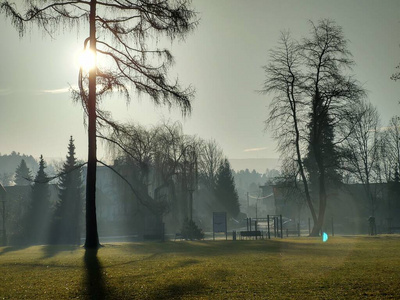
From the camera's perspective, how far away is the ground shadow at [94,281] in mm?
9751

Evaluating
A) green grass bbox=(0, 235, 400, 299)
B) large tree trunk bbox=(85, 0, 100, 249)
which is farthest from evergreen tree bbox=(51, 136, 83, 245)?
green grass bbox=(0, 235, 400, 299)

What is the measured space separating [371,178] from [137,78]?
52683 millimetres

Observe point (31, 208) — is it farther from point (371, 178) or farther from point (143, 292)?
point (143, 292)

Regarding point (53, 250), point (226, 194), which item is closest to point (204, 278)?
point (53, 250)

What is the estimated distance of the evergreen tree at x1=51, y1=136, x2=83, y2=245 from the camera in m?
59.4

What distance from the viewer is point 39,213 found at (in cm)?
6569

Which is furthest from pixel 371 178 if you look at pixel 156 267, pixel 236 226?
pixel 156 267

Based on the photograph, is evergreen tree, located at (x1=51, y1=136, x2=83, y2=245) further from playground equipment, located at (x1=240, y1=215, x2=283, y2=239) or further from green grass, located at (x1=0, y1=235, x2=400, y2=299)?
green grass, located at (x1=0, y1=235, x2=400, y2=299)

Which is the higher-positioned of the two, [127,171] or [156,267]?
[127,171]

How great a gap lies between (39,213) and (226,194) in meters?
32.3

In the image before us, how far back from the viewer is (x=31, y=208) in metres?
65.9

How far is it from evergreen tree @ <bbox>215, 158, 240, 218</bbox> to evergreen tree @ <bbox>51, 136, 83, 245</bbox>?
26585 mm

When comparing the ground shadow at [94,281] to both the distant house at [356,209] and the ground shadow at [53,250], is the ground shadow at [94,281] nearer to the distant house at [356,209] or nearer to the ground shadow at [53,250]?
the ground shadow at [53,250]

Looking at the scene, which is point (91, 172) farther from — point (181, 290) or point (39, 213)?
point (39, 213)
